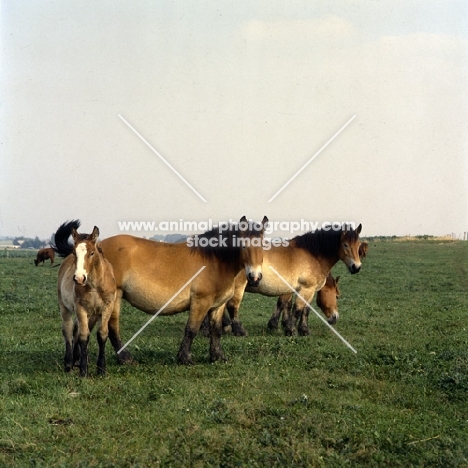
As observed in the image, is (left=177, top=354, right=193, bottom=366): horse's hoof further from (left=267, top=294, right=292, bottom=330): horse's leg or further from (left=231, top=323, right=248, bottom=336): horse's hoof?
(left=267, top=294, right=292, bottom=330): horse's leg

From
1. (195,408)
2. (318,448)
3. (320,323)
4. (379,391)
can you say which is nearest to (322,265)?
(320,323)

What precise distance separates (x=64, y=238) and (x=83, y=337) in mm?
2343

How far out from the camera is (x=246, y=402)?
7.55 metres

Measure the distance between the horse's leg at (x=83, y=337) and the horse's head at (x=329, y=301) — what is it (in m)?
7.36

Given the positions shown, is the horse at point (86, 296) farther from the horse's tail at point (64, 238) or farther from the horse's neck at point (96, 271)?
the horse's tail at point (64, 238)

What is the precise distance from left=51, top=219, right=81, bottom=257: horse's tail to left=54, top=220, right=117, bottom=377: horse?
876 mm

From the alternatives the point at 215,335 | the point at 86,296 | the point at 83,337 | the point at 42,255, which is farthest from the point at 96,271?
the point at 42,255

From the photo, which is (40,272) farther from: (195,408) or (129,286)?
(195,408)

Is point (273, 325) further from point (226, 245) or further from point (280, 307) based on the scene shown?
point (226, 245)

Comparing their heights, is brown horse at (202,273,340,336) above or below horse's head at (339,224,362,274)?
below

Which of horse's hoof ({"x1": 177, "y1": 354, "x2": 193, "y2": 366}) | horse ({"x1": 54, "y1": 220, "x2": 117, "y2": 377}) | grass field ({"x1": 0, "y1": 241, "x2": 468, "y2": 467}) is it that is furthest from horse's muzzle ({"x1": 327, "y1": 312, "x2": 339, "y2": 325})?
horse ({"x1": 54, "y1": 220, "x2": 117, "y2": 377})

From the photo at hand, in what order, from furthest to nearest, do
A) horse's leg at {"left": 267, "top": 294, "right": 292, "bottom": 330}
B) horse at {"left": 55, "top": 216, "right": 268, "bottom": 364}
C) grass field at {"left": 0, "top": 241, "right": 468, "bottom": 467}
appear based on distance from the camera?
horse's leg at {"left": 267, "top": 294, "right": 292, "bottom": 330} < horse at {"left": 55, "top": 216, "right": 268, "bottom": 364} < grass field at {"left": 0, "top": 241, "right": 468, "bottom": 467}

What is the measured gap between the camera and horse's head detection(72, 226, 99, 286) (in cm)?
828

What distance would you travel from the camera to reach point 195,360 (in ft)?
34.6
